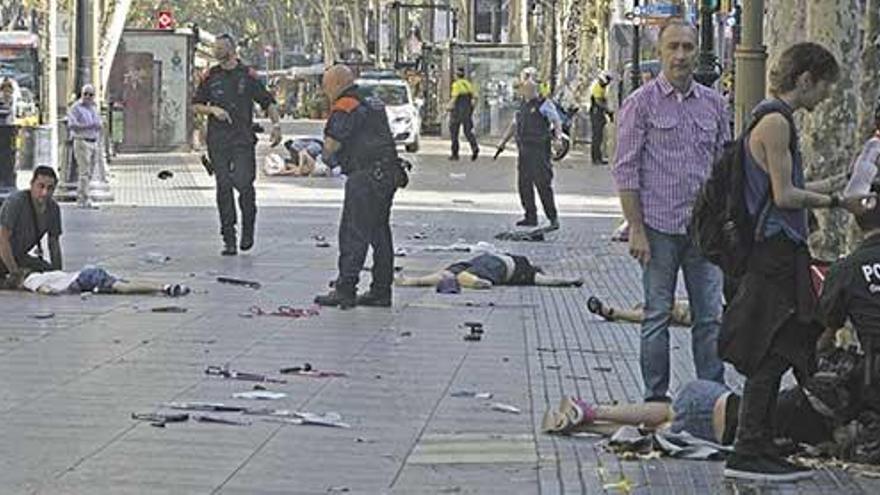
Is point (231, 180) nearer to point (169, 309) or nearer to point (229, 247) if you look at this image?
point (229, 247)

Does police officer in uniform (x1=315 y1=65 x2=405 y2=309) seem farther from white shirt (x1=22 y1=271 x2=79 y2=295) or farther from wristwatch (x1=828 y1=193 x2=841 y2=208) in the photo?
wristwatch (x1=828 y1=193 x2=841 y2=208)

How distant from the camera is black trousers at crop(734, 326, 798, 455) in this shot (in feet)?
26.5

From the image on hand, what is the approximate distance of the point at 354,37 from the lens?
97.0 meters

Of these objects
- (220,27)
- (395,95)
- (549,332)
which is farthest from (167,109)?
(220,27)

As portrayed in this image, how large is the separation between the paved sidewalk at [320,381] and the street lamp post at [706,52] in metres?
1.85

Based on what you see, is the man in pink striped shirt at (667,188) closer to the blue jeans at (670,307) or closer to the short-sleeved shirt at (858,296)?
the blue jeans at (670,307)

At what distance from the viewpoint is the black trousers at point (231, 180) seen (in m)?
18.7

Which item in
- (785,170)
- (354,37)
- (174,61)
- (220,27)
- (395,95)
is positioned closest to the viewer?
(785,170)

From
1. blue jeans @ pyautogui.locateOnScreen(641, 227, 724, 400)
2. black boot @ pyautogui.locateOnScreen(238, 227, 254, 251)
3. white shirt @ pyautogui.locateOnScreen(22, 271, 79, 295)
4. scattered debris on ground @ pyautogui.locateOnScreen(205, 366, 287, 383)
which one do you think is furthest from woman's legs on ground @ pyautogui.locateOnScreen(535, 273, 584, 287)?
blue jeans @ pyautogui.locateOnScreen(641, 227, 724, 400)

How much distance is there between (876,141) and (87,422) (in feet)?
12.5

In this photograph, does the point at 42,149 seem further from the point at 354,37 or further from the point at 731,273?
the point at 354,37

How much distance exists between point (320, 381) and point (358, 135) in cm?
414

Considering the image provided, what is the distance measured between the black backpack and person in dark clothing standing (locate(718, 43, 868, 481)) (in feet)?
0.07

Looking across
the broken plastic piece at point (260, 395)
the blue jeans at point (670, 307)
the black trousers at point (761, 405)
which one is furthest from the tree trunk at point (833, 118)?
the broken plastic piece at point (260, 395)
